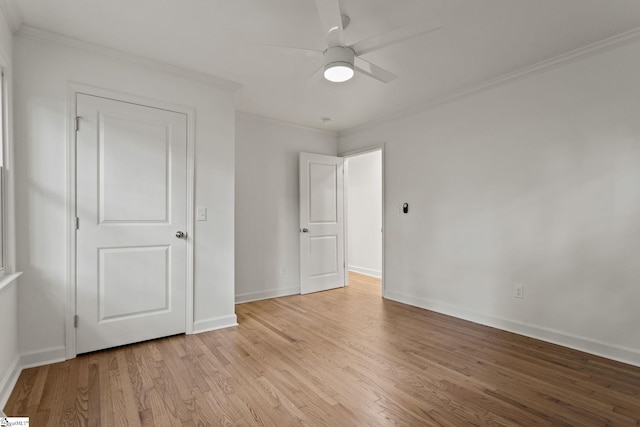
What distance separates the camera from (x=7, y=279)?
2.00m

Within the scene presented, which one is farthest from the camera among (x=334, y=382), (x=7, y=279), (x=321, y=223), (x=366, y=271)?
(x=366, y=271)

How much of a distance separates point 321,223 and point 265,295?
1327mm

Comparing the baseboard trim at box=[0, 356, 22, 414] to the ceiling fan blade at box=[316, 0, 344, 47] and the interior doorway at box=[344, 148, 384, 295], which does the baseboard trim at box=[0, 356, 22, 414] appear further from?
the interior doorway at box=[344, 148, 384, 295]

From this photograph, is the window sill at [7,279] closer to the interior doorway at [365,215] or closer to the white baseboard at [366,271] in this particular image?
the interior doorway at [365,215]

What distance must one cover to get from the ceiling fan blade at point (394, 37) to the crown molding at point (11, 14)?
2.21 m

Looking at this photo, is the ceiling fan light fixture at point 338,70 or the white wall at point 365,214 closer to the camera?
the ceiling fan light fixture at point 338,70

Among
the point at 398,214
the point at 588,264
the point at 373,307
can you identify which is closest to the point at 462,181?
the point at 398,214

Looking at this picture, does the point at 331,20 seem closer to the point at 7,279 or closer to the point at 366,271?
the point at 7,279

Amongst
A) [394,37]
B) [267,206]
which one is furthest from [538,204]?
[267,206]

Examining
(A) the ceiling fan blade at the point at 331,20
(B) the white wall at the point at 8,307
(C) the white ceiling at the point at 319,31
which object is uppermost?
(C) the white ceiling at the point at 319,31

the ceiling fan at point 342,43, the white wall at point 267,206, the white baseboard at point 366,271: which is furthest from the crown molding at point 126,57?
the white baseboard at point 366,271

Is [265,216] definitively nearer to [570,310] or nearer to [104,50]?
[104,50]

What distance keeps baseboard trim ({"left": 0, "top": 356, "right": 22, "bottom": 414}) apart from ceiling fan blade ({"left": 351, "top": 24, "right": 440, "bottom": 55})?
2993 millimetres

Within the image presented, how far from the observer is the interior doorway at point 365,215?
236 inches
